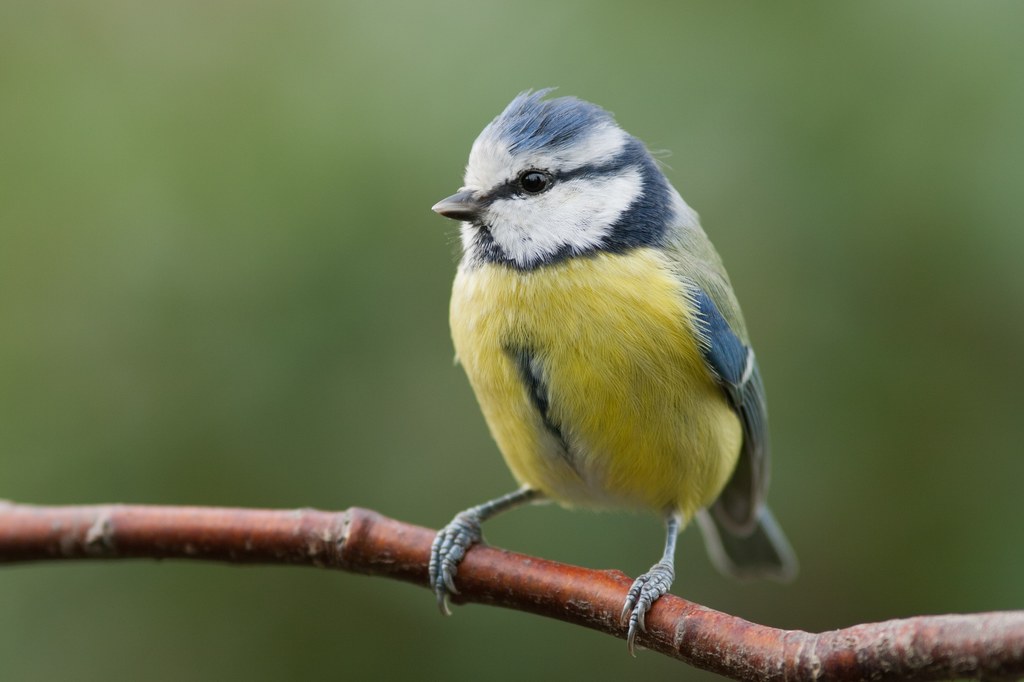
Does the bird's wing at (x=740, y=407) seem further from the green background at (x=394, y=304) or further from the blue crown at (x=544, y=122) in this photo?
the blue crown at (x=544, y=122)

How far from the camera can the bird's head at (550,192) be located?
1684 millimetres

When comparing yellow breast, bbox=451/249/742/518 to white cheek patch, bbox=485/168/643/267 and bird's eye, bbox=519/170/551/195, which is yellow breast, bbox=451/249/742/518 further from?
bird's eye, bbox=519/170/551/195

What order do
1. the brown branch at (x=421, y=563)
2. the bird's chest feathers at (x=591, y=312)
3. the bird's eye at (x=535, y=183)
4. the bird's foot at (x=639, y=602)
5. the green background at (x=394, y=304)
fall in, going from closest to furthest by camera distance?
the brown branch at (x=421, y=563), the bird's foot at (x=639, y=602), the bird's chest feathers at (x=591, y=312), the bird's eye at (x=535, y=183), the green background at (x=394, y=304)

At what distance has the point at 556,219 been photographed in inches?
66.7

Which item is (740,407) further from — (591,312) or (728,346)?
(591,312)

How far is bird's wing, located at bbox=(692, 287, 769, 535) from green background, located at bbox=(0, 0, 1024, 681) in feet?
0.45

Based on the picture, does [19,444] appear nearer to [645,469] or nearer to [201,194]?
[201,194]

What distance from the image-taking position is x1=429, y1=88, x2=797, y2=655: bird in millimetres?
1622

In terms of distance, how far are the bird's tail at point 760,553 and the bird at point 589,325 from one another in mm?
397

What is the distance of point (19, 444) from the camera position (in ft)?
7.25

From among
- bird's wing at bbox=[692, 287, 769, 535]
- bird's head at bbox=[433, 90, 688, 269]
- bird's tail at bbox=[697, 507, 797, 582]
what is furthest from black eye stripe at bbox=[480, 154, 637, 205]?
bird's tail at bbox=[697, 507, 797, 582]

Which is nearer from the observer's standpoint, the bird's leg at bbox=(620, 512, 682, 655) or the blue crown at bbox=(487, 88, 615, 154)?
the bird's leg at bbox=(620, 512, 682, 655)

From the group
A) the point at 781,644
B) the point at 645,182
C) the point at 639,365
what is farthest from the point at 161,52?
the point at 781,644

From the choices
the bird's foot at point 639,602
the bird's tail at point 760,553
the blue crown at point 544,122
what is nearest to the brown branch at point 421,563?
the bird's foot at point 639,602
